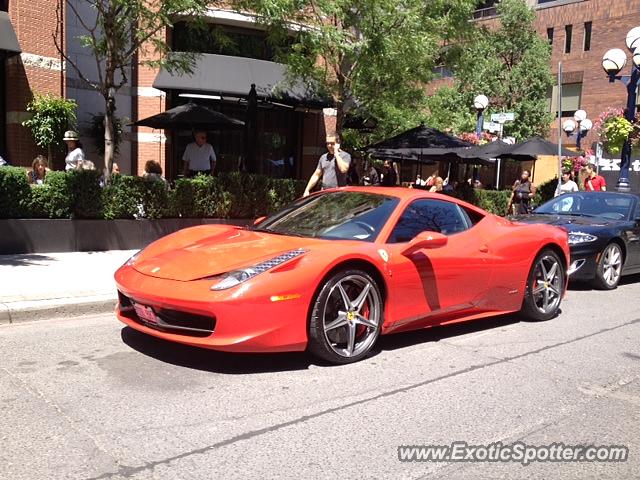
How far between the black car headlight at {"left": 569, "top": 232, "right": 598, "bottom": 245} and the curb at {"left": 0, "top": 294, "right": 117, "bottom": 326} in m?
6.13

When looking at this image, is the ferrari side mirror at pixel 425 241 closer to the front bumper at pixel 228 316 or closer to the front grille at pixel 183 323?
the front bumper at pixel 228 316

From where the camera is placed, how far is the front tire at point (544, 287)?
639cm

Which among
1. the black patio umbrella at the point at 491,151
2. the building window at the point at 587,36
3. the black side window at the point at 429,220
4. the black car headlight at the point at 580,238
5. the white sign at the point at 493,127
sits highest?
the building window at the point at 587,36

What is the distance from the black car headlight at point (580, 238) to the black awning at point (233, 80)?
826 cm

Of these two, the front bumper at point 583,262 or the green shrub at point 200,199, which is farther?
the green shrub at point 200,199

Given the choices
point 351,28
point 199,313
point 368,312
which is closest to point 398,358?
point 368,312

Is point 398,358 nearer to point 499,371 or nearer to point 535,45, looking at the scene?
point 499,371

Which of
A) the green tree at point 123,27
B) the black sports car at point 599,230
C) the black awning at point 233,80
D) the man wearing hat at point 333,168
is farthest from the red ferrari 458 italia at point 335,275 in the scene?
the black awning at point 233,80

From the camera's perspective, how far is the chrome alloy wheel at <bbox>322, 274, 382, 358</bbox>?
4.60 m

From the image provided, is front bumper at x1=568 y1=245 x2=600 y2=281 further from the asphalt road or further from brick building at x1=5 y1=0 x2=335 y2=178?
brick building at x1=5 y1=0 x2=335 y2=178

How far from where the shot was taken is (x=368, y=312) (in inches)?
191

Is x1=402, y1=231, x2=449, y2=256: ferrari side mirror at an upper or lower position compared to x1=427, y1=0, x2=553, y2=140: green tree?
lower

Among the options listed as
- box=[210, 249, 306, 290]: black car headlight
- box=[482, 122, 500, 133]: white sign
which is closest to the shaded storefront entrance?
box=[482, 122, 500, 133]: white sign

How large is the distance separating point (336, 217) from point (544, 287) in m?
2.70
